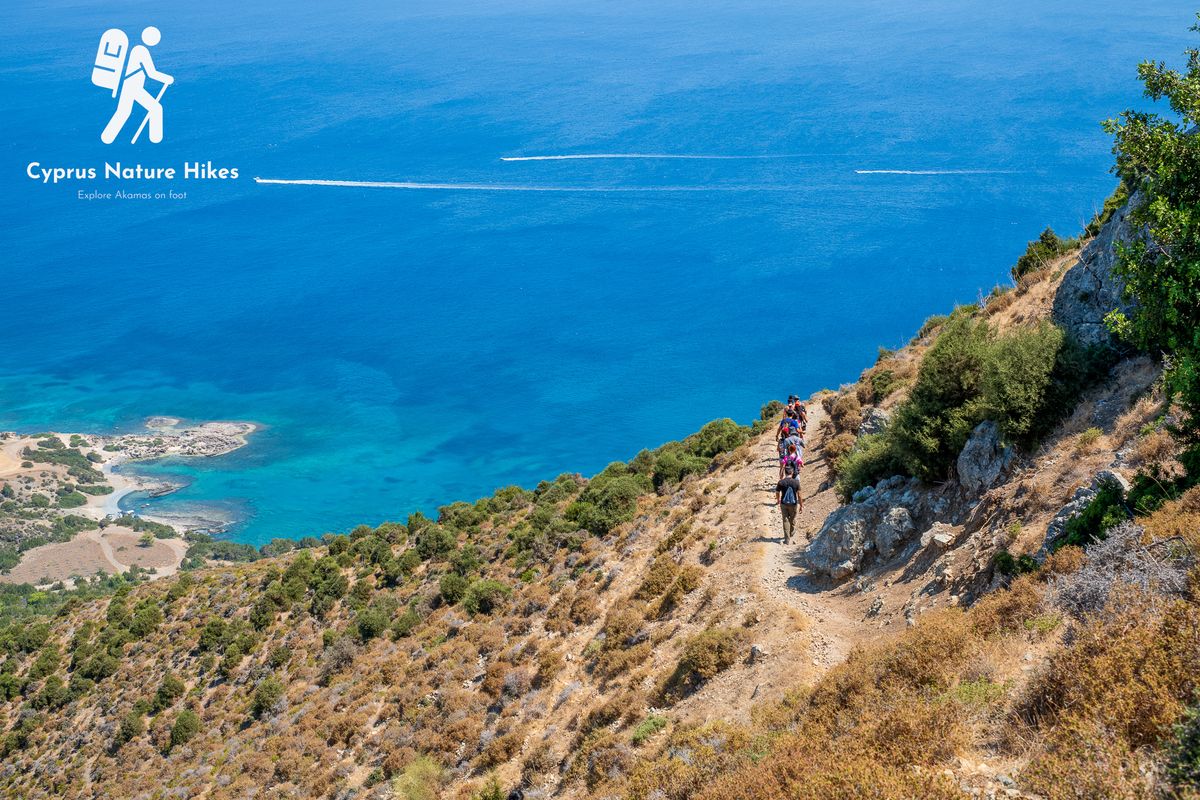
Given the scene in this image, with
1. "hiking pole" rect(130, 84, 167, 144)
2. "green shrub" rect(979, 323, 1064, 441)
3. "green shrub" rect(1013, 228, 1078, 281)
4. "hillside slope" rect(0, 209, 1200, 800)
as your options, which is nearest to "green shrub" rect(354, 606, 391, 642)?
"hillside slope" rect(0, 209, 1200, 800)

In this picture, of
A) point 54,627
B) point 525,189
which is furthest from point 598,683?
point 525,189

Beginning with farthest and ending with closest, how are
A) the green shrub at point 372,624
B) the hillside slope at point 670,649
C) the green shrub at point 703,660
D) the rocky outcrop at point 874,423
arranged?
the green shrub at point 372,624
the rocky outcrop at point 874,423
the green shrub at point 703,660
the hillside slope at point 670,649

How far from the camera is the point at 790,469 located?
67.6 feet

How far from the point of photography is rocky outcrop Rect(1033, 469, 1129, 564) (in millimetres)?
11938

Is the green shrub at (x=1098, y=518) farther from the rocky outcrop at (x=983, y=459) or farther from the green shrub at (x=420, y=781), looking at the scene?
the green shrub at (x=420, y=781)

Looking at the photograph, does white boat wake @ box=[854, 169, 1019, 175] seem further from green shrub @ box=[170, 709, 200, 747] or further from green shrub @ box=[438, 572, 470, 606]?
green shrub @ box=[170, 709, 200, 747]

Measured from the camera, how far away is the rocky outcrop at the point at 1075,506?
11.9 meters

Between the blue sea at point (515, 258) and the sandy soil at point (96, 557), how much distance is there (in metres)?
5.80

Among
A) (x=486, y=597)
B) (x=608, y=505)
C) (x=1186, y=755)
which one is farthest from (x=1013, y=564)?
(x=608, y=505)

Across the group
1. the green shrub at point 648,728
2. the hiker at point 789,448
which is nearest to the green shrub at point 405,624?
the hiker at point 789,448

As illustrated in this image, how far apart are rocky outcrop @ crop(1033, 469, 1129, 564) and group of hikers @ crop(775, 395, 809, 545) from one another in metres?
7.13

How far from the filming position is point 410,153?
492 ft

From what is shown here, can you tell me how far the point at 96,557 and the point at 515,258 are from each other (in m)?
61.6

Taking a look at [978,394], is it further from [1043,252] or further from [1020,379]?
[1043,252]
